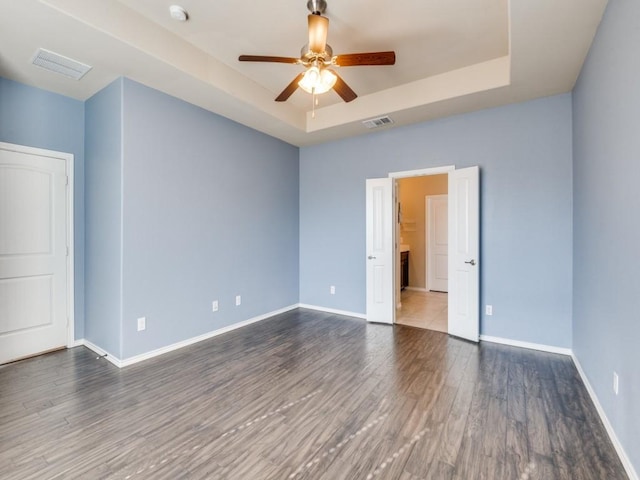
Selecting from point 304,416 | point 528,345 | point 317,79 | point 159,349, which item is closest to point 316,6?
point 317,79

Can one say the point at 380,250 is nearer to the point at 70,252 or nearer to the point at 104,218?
the point at 104,218

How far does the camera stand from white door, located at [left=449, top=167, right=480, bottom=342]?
3680 mm

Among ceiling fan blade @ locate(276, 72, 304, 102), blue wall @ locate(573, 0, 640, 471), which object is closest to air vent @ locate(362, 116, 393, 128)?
ceiling fan blade @ locate(276, 72, 304, 102)

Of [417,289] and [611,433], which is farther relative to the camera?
[417,289]

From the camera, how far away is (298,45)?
2.98 metres

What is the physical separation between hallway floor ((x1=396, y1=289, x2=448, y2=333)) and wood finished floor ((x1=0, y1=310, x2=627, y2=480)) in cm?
91

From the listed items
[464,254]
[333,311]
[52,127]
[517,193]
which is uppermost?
[52,127]

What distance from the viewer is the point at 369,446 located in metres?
1.90

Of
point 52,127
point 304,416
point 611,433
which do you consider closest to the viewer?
point 611,433

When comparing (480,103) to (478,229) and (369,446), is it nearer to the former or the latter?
(478,229)

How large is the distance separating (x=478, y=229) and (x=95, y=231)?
4480 millimetres

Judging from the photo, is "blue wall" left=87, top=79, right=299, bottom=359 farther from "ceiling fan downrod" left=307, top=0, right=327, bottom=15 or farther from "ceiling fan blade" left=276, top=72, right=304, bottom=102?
"ceiling fan downrod" left=307, top=0, right=327, bottom=15

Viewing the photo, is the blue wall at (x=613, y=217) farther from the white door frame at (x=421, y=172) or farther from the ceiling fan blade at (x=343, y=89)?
the ceiling fan blade at (x=343, y=89)

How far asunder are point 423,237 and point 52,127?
6.56 meters
